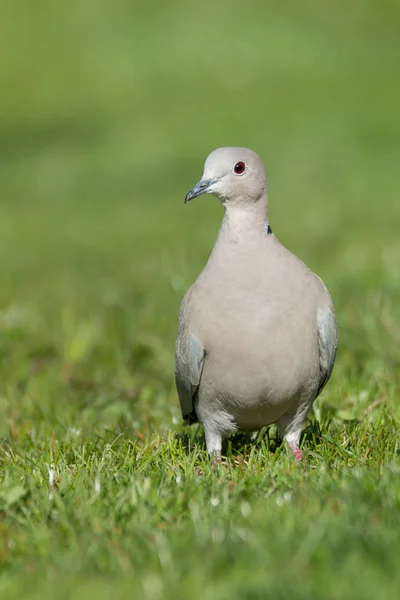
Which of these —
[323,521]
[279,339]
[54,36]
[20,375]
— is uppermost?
[54,36]

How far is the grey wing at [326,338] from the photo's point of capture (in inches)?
197

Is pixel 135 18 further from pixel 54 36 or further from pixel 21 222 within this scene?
pixel 21 222

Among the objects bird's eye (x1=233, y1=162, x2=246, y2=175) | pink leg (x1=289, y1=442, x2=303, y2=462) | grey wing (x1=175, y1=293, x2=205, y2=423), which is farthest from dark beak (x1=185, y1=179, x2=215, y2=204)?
pink leg (x1=289, y1=442, x2=303, y2=462)

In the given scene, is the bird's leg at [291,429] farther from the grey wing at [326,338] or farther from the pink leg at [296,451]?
the grey wing at [326,338]

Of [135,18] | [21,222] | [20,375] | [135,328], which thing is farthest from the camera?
[135,18]

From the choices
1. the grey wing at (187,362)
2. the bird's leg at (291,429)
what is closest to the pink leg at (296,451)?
the bird's leg at (291,429)

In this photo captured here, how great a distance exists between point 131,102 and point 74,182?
4381mm

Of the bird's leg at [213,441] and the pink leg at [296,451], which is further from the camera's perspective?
the bird's leg at [213,441]

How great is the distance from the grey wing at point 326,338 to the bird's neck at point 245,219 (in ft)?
1.66

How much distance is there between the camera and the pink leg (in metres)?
4.83

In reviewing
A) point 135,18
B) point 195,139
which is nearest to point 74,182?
point 195,139

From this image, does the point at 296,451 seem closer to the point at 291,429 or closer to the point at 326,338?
the point at 291,429

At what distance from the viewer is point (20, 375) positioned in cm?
766

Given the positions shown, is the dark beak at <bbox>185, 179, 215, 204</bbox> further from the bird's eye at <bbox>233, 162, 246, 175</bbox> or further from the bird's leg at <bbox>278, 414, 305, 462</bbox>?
the bird's leg at <bbox>278, 414, 305, 462</bbox>
